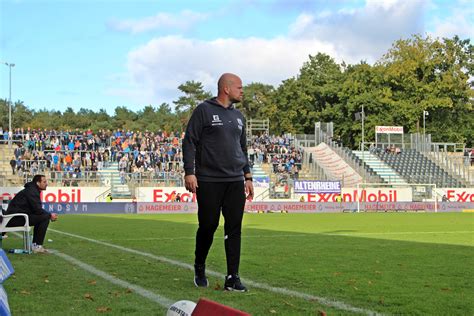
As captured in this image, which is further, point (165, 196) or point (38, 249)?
point (165, 196)

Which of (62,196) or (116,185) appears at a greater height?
(116,185)

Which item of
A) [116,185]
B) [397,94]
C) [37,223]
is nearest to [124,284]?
[37,223]

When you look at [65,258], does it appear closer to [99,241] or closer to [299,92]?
[99,241]

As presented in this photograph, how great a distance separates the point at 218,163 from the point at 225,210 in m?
0.48

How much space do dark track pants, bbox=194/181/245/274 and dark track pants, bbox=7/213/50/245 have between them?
19.8 feet

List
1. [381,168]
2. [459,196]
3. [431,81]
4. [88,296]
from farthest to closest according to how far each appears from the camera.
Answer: [431,81], [381,168], [459,196], [88,296]

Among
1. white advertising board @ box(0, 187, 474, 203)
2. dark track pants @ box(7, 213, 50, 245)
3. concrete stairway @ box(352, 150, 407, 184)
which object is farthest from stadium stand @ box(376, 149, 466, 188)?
dark track pants @ box(7, 213, 50, 245)

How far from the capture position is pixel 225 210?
721 cm

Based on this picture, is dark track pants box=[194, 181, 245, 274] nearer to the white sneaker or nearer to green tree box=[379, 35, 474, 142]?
the white sneaker

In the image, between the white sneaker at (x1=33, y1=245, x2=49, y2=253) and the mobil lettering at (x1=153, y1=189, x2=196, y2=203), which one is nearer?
the white sneaker at (x1=33, y1=245, x2=49, y2=253)

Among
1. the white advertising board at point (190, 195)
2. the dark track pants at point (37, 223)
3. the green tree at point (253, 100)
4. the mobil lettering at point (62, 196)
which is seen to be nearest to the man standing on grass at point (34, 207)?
the dark track pants at point (37, 223)

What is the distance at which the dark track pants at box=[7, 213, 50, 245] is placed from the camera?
40.9 ft

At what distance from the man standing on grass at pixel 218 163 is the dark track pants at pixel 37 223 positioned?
239 inches

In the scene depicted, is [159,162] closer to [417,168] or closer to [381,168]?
[381,168]
